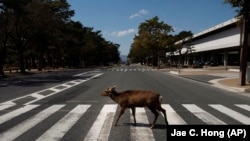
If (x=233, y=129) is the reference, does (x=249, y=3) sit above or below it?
above

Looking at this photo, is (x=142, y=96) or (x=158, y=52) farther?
(x=158, y=52)

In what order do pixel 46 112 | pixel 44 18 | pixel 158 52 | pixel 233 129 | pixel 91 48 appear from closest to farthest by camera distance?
pixel 233 129, pixel 46 112, pixel 44 18, pixel 158 52, pixel 91 48

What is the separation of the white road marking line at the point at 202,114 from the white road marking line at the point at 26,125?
462cm

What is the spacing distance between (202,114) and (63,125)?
4488 mm

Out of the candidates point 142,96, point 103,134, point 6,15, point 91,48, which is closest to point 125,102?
point 142,96

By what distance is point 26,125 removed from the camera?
10547 mm

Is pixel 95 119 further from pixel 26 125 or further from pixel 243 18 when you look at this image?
pixel 243 18

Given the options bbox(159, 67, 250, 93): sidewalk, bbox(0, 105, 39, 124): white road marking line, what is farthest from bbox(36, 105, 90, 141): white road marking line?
bbox(159, 67, 250, 93): sidewalk

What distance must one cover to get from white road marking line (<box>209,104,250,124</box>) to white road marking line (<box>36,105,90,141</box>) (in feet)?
15.2

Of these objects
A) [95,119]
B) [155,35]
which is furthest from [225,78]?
[155,35]

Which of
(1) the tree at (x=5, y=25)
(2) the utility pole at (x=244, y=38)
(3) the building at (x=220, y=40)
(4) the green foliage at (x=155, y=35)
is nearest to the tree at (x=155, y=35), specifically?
(4) the green foliage at (x=155, y=35)

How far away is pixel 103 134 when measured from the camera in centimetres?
923

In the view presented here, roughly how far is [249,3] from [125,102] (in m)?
17.0

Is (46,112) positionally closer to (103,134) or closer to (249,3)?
(103,134)
